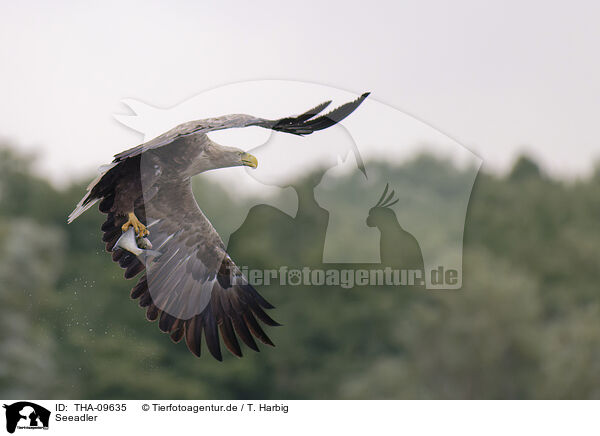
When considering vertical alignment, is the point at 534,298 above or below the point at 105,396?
above

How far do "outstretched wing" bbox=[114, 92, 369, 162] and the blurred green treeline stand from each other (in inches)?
824

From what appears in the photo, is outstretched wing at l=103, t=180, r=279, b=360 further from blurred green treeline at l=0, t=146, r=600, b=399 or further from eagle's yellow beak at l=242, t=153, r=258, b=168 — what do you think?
blurred green treeline at l=0, t=146, r=600, b=399

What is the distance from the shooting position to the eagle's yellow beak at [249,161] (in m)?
6.59

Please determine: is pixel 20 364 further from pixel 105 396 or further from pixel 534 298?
pixel 534 298

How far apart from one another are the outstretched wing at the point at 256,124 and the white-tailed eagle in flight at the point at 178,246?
717mm

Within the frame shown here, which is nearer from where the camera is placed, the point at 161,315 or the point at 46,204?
the point at 161,315

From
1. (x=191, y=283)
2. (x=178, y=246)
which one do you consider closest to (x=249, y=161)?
(x=178, y=246)

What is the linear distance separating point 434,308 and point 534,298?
13.2ft

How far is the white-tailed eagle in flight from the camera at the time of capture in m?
6.59

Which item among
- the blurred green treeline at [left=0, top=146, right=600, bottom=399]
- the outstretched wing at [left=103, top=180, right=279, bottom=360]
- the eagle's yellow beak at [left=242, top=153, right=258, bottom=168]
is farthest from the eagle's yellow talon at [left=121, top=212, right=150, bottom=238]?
the blurred green treeline at [left=0, top=146, right=600, bottom=399]

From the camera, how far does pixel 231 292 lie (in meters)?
7.67
